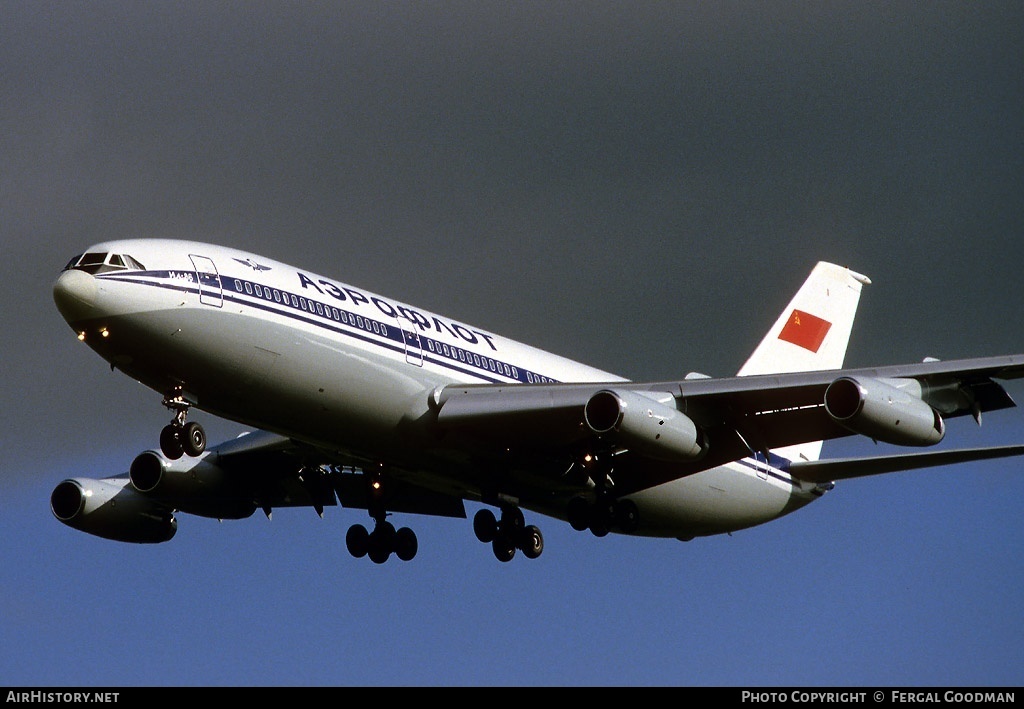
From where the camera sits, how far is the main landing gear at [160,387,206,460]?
36.5 meters

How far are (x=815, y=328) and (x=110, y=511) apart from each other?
79.1 ft

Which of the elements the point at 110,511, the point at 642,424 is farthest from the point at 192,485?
the point at 642,424

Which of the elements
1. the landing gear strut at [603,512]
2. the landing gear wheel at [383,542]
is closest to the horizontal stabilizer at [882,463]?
the landing gear strut at [603,512]

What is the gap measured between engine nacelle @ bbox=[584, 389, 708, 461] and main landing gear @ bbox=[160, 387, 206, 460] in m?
9.16

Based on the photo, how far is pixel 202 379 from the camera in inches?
1422

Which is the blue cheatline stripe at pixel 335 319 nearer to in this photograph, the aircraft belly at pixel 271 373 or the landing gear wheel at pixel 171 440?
the aircraft belly at pixel 271 373

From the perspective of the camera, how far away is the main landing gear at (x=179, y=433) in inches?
1438

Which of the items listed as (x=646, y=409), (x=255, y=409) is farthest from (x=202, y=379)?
(x=646, y=409)

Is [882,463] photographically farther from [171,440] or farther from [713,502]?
[171,440]

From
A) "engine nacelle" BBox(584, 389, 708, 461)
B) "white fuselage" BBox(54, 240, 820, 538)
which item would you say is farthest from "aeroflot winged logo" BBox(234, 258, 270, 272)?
"engine nacelle" BBox(584, 389, 708, 461)

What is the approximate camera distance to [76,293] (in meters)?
34.6

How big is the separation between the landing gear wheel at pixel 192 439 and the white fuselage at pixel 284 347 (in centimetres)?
60

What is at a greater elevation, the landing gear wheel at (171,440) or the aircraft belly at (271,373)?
the aircraft belly at (271,373)
